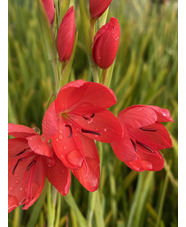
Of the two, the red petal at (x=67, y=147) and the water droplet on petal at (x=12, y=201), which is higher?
the red petal at (x=67, y=147)

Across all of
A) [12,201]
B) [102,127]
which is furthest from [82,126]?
[12,201]

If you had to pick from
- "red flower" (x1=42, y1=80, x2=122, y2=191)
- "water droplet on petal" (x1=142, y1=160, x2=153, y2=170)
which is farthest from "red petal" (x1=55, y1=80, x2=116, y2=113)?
"water droplet on petal" (x1=142, y1=160, x2=153, y2=170)

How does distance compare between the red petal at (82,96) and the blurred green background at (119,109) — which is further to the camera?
the blurred green background at (119,109)

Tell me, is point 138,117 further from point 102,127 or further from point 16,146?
point 16,146

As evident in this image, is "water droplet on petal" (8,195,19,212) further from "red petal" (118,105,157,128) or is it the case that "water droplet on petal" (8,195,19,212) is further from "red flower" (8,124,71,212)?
"red petal" (118,105,157,128)

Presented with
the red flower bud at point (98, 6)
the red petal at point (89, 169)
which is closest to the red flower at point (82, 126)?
the red petal at point (89, 169)

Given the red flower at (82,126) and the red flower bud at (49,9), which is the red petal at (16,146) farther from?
the red flower bud at (49,9)
